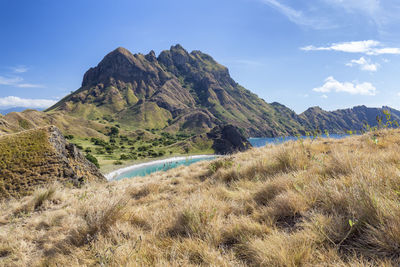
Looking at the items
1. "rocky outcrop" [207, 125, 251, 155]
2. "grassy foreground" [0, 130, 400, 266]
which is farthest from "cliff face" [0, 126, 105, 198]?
"rocky outcrop" [207, 125, 251, 155]

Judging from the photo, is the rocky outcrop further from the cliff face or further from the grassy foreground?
the grassy foreground

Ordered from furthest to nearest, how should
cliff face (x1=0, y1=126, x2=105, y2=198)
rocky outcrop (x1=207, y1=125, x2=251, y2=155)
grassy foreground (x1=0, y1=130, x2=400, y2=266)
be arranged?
rocky outcrop (x1=207, y1=125, x2=251, y2=155), cliff face (x1=0, y1=126, x2=105, y2=198), grassy foreground (x1=0, y1=130, x2=400, y2=266)

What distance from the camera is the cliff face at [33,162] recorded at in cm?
887

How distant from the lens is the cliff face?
29.1ft

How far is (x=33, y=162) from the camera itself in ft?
33.0

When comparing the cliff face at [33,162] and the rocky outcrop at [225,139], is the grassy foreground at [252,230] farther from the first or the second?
the rocky outcrop at [225,139]

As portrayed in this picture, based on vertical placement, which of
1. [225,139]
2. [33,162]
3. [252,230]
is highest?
[252,230]

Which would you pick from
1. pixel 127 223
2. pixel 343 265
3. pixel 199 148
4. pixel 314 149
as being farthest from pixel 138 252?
pixel 199 148

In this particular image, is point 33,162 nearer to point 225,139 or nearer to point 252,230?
point 252,230

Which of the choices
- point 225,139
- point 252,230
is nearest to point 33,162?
point 252,230

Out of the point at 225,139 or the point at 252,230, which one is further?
the point at 225,139

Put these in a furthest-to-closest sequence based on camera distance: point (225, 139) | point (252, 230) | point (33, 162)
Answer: point (225, 139)
point (33, 162)
point (252, 230)

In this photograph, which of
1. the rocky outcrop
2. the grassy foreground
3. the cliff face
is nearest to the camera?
the grassy foreground

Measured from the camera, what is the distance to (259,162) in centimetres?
609
